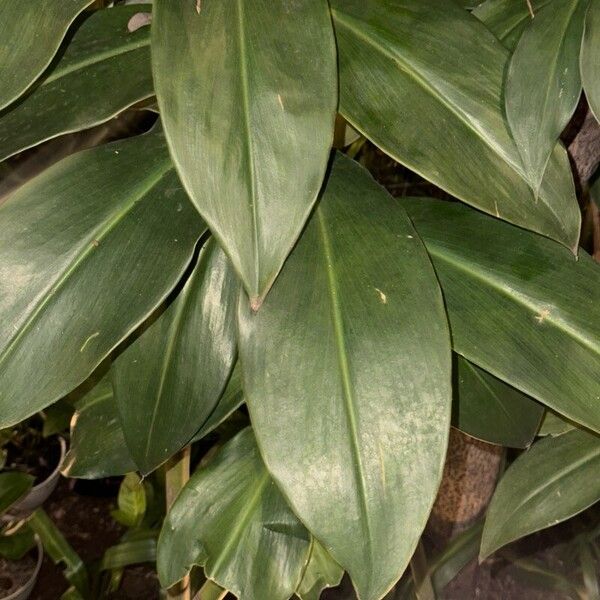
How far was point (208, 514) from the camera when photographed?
680 mm

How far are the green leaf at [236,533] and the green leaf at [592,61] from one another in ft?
1.33

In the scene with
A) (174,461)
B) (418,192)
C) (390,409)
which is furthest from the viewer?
(418,192)

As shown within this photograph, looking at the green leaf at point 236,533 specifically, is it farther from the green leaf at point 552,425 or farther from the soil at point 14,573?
the soil at point 14,573

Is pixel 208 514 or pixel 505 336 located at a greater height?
pixel 505 336

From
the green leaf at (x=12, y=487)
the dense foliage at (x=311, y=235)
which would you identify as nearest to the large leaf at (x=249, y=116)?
the dense foliage at (x=311, y=235)

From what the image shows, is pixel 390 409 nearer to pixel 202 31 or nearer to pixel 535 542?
pixel 202 31

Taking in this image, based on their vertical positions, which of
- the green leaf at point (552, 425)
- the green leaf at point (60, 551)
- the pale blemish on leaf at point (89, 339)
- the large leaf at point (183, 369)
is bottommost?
the green leaf at point (60, 551)

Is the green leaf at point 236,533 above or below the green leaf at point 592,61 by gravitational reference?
A: below

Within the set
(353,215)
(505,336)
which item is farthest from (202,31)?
(505,336)

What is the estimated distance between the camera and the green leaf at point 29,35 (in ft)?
1.55

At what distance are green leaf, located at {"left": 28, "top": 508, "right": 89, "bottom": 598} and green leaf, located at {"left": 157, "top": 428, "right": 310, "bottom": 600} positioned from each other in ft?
2.00

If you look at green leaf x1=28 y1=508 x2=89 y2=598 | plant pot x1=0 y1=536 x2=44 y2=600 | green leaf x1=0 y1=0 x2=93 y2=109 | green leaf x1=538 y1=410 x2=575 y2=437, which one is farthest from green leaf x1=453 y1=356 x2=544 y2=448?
plant pot x1=0 y1=536 x2=44 y2=600

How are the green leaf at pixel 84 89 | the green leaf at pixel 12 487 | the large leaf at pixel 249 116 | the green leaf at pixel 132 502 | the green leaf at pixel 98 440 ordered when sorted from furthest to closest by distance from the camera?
1. the green leaf at pixel 132 502
2. the green leaf at pixel 12 487
3. the green leaf at pixel 98 440
4. the green leaf at pixel 84 89
5. the large leaf at pixel 249 116

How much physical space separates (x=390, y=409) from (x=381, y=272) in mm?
87
